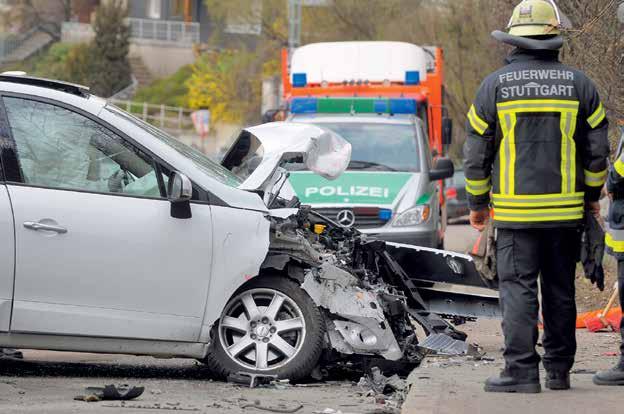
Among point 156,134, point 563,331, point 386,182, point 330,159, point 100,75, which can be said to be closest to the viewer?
point 563,331

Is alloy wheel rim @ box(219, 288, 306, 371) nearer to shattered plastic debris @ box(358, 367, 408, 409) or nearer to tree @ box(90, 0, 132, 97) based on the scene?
shattered plastic debris @ box(358, 367, 408, 409)

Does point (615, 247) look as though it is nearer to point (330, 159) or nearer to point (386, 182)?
point (330, 159)

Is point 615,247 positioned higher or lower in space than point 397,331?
higher

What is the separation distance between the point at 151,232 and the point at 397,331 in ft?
5.74

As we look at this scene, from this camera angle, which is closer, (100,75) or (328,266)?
(328,266)

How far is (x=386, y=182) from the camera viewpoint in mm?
12953

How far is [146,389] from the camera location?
22.7 ft

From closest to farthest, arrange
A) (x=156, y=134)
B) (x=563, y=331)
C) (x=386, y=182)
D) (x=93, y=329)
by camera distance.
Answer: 1. (x=563, y=331)
2. (x=93, y=329)
3. (x=156, y=134)
4. (x=386, y=182)

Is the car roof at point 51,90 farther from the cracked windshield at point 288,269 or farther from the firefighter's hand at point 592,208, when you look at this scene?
the firefighter's hand at point 592,208

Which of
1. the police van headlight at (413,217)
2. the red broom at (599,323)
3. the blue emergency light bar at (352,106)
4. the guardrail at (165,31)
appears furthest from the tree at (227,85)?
the red broom at (599,323)

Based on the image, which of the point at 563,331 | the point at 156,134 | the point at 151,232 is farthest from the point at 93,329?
the point at 563,331

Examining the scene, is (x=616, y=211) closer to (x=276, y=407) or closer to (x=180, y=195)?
(x=276, y=407)

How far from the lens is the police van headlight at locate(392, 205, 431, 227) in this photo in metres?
12.6

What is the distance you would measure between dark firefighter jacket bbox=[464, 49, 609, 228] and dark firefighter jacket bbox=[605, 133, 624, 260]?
35 centimetres
